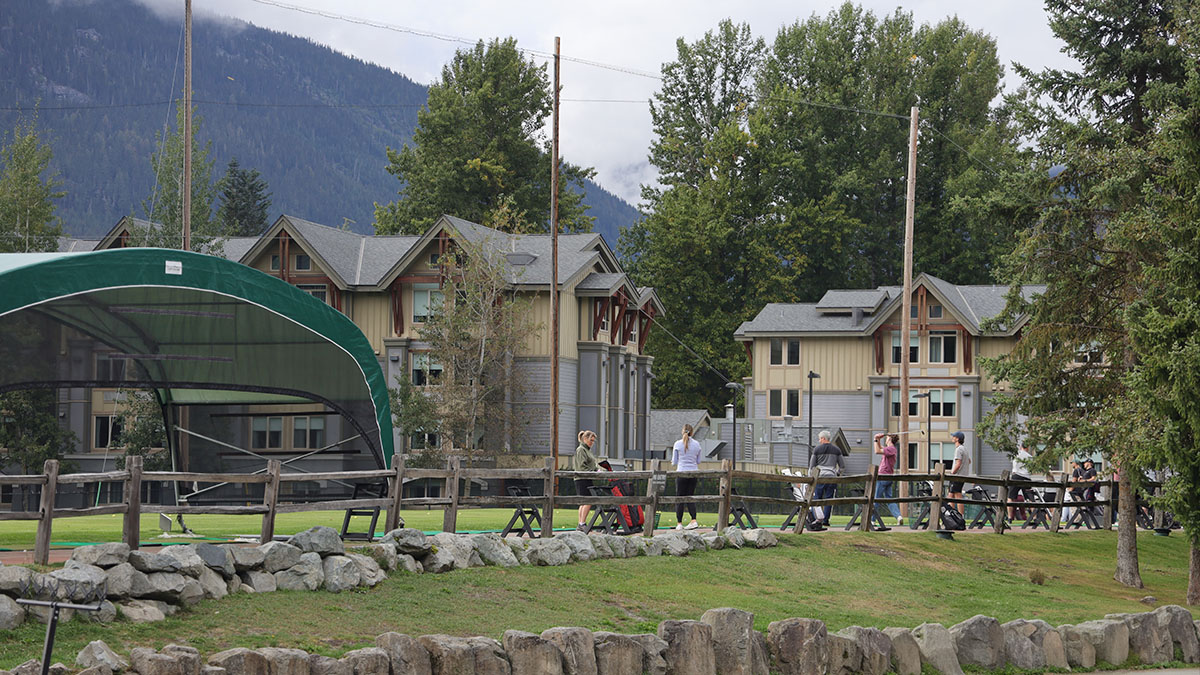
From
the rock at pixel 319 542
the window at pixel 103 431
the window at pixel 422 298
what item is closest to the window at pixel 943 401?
the window at pixel 422 298

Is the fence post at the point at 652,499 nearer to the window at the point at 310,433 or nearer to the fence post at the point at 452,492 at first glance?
the fence post at the point at 452,492

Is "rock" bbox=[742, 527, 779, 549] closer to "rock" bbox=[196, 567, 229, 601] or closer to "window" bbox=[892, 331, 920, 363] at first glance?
"rock" bbox=[196, 567, 229, 601]

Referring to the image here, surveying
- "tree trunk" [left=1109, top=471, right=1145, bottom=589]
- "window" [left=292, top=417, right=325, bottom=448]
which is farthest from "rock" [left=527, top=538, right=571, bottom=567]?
"tree trunk" [left=1109, top=471, right=1145, bottom=589]

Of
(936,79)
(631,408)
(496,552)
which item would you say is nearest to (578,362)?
(631,408)

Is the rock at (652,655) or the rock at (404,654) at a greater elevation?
the rock at (404,654)

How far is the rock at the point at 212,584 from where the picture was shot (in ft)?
42.6

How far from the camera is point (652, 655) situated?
40.9 feet

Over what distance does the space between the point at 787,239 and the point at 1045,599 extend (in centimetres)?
5479

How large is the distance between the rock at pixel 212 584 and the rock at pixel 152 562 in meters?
0.30

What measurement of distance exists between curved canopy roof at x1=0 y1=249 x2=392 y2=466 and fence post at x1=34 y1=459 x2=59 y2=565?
5626mm

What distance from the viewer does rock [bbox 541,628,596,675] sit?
1196 cm

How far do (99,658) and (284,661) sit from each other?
1337 mm

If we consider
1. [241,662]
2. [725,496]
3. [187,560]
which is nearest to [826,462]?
[725,496]

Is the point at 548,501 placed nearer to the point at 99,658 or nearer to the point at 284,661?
the point at 284,661
